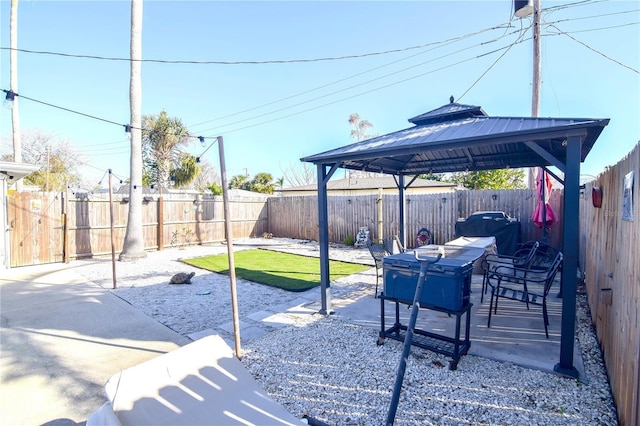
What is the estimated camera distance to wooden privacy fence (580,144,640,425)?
1.85 meters

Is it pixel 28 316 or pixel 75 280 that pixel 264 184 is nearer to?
pixel 75 280

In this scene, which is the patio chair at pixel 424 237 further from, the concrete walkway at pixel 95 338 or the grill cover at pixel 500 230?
the concrete walkway at pixel 95 338

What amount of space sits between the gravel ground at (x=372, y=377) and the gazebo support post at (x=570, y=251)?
19cm

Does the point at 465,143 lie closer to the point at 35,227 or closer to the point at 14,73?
the point at 35,227

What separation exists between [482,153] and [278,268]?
4990mm

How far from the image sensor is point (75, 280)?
6625mm

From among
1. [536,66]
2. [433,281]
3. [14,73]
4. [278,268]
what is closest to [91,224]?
[278,268]

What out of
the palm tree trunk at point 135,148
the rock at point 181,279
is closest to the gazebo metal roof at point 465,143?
the rock at point 181,279

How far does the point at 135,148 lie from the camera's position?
8.86 metres

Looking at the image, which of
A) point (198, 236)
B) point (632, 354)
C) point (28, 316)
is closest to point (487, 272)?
point (632, 354)

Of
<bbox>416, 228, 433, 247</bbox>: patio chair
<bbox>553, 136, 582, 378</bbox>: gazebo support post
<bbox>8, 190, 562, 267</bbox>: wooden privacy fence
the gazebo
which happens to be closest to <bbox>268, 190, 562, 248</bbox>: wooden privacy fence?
<bbox>8, 190, 562, 267</bbox>: wooden privacy fence

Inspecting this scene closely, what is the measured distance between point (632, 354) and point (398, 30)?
9.68 meters

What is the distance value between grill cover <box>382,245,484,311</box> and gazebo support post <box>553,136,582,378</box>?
2.53ft

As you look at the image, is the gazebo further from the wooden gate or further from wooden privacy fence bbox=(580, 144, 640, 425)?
the wooden gate
